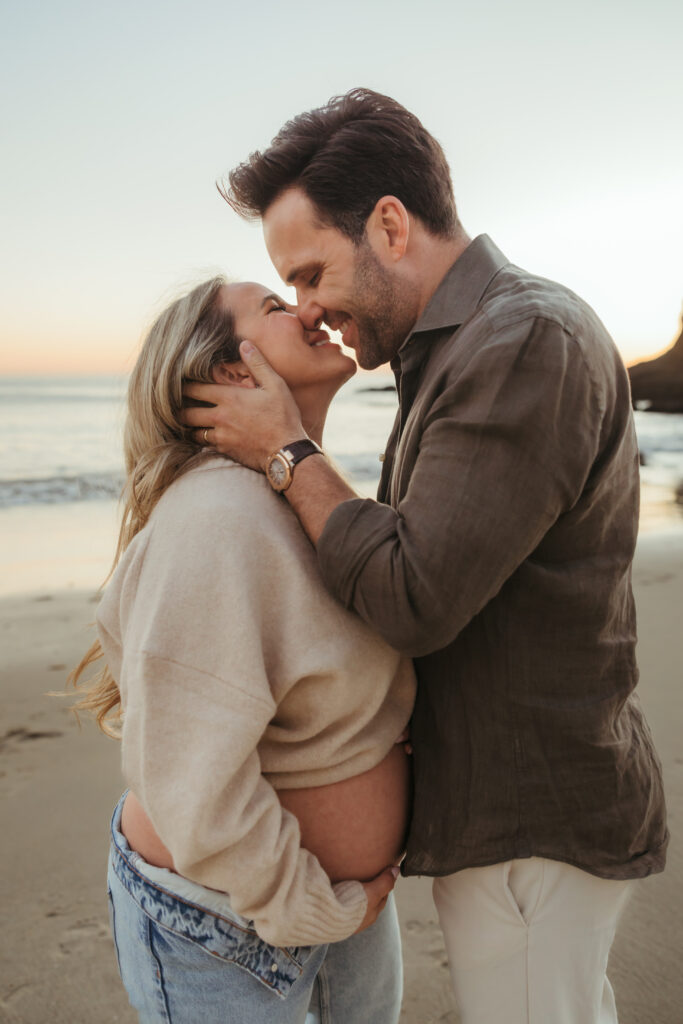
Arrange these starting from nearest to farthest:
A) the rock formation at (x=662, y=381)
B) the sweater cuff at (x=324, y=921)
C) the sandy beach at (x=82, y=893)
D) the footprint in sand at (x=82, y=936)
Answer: the sweater cuff at (x=324, y=921) → the sandy beach at (x=82, y=893) → the footprint in sand at (x=82, y=936) → the rock formation at (x=662, y=381)

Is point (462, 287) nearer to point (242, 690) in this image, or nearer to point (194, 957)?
point (242, 690)

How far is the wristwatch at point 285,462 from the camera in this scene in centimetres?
177

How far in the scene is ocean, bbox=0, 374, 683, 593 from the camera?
827 centimetres

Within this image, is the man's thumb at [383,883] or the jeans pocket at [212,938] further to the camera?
the man's thumb at [383,883]

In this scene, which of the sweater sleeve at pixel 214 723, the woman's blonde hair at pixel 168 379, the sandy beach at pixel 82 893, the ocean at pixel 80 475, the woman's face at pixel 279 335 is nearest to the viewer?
the sweater sleeve at pixel 214 723

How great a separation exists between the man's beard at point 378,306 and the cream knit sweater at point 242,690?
623 mm

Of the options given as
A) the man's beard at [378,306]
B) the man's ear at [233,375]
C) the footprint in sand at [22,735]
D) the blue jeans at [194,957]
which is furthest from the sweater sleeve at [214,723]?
the footprint in sand at [22,735]

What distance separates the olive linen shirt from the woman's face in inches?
Answer: 10.9

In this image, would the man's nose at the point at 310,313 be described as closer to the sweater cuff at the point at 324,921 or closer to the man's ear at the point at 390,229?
the man's ear at the point at 390,229

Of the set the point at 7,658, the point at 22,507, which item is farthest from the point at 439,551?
the point at 22,507

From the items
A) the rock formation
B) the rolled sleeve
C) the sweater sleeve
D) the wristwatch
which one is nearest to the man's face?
the wristwatch

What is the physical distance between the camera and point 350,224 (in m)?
2.10

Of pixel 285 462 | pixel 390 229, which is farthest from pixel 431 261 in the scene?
pixel 285 462

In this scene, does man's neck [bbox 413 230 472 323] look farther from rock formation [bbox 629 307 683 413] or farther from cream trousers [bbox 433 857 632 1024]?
rock formation [bbox 629 307 683 413]
